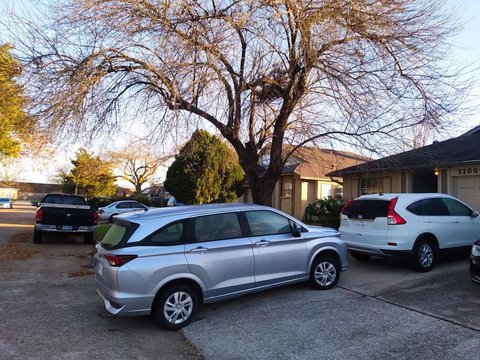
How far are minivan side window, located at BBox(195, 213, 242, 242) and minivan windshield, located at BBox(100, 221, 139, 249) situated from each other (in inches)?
36.6

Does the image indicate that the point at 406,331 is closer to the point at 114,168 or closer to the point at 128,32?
the point at 128,32

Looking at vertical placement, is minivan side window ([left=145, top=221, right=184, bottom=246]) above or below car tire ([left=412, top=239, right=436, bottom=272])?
above

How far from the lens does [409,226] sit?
864cm

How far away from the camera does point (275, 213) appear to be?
7.21 metres

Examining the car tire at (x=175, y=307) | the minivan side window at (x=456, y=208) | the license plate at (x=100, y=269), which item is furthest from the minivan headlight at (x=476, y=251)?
the license plate at (x=100, y=269)

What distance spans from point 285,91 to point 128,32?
4.08m

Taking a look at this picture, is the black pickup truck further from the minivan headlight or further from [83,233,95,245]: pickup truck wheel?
the minivan headlight

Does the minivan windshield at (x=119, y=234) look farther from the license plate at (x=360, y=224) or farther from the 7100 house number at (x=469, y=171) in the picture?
the 7100 house number at (x=469, y=171)

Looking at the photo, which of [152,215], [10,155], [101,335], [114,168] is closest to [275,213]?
[152,215]

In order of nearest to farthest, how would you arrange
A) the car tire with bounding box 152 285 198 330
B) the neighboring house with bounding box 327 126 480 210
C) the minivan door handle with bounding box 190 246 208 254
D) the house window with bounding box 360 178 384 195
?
the car tire with bounding box 152 285 198 330 < the minivan door handle with bounding box 190 246 208 254 < the neighboring house with bounding box 327 126 480 210 < the house window with bounding box 360 178 384 195

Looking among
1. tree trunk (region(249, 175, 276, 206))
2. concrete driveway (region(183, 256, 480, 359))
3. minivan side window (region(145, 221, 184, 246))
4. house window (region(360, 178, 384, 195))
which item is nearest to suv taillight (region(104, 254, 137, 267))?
minivan side window (region(145, 221, 184, 246))

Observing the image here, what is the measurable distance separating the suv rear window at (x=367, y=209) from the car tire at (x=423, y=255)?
94cm

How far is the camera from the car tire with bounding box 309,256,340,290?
746cm

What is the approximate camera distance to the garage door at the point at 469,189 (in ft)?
44.8
